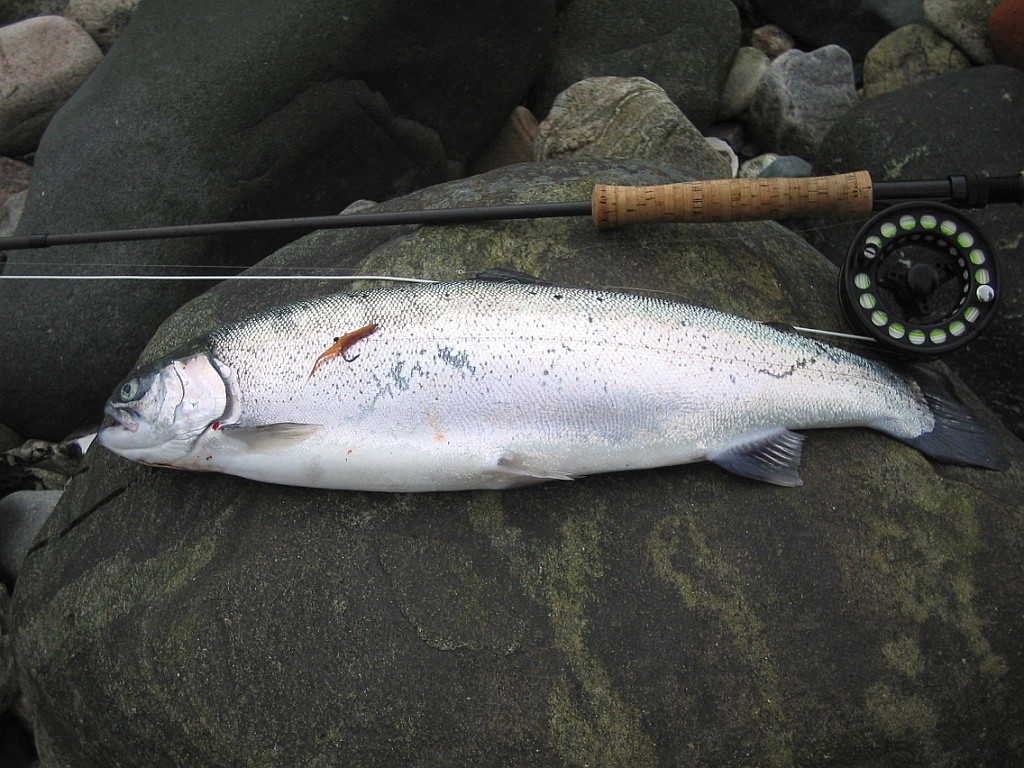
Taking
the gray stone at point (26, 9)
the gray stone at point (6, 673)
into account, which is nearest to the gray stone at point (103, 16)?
the gray stone at point (26, 9)

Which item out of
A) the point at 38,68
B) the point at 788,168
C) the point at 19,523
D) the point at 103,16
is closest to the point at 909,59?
the point at 788,168

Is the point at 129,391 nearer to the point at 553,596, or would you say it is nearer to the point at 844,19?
the point at 553,596

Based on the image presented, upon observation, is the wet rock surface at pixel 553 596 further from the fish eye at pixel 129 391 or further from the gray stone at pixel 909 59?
the gray stone at pixel 909 59

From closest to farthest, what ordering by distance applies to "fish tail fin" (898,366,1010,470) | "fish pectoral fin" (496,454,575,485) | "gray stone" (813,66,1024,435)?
1. "fish pectoral fin" (496,454,575,485)
2. "fish tail fin" (898,366,1010,470)
3. "gray stone" (813,66,1024,435)

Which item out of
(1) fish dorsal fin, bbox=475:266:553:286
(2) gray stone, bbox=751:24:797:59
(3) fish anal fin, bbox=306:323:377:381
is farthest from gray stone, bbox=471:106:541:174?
(3) fish anal fin, bbox=306:323:377:381

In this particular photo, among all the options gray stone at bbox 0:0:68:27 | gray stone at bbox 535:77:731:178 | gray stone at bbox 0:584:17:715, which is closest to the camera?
gray stone at bbox 0:584:17:715

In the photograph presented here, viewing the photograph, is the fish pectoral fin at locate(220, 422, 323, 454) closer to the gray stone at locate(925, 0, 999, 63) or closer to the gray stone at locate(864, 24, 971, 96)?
the gray stone at locate(864, 24, 971, 96)

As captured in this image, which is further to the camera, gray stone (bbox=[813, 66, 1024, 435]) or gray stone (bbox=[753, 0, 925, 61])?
gray stone (bbox=[753, 0, 925, 61])
